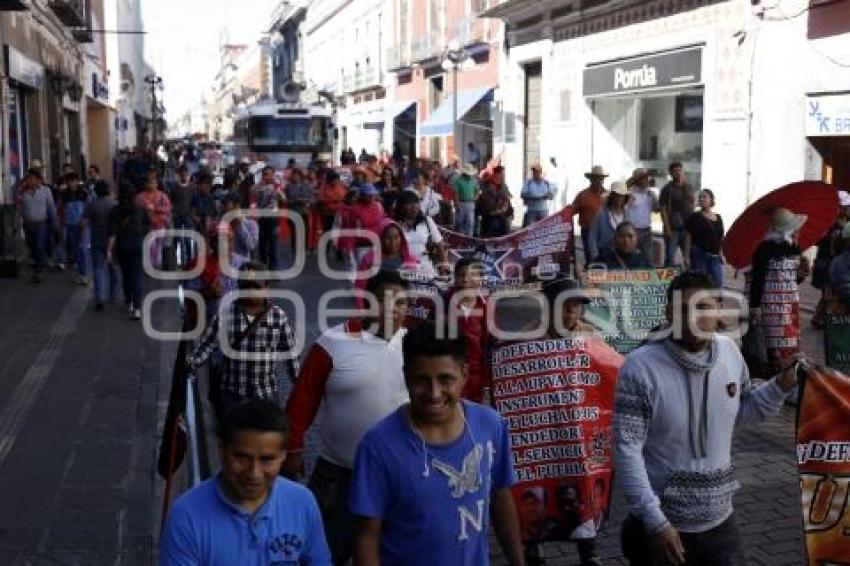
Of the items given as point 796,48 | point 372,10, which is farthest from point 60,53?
point 372,10

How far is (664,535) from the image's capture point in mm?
3299

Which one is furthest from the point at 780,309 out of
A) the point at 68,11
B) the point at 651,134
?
the point at 68,11

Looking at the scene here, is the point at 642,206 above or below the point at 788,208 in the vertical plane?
below

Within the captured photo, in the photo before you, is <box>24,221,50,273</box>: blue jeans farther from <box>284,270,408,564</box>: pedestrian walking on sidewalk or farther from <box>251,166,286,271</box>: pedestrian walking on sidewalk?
<box>284,270,408,564</box>: pedestrian walking on sidewalk

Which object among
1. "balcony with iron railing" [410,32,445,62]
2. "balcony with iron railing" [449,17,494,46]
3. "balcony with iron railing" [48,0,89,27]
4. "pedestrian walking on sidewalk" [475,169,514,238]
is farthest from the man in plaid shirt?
"balcony with iron railing" [410,32,445,62]

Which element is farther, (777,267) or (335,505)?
(777,267)

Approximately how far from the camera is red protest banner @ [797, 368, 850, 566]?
3.67 metres

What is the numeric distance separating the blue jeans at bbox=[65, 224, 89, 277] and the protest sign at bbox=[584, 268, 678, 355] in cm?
852

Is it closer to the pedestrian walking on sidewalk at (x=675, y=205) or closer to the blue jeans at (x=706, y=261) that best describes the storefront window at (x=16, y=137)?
the pedestrian walking on sidewalk at (x=675, y=205)

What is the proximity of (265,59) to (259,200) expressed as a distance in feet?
297

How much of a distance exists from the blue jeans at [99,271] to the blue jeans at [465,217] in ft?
24.4

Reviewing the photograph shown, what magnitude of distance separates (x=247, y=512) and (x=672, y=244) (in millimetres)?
11937

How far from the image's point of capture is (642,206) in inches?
492

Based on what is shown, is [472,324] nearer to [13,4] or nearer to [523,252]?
[523,252]
